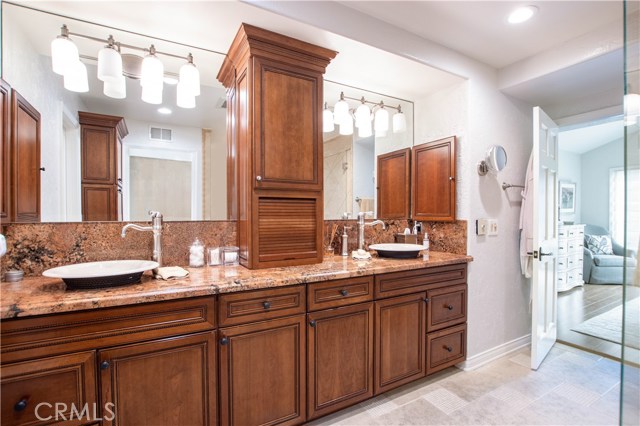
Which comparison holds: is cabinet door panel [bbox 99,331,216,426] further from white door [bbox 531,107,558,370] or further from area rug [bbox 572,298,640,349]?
area rug [bbox 572,298,640,349]

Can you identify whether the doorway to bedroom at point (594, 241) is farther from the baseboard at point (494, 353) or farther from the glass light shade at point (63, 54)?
the glass light shade at point (63, 54)

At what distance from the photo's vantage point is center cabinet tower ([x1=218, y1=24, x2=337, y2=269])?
5.50ft

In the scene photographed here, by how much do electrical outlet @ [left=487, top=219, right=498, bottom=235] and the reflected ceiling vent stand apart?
8.19 feet

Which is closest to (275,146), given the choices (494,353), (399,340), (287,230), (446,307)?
(287,230)

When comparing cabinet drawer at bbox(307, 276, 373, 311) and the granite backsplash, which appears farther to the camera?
cabinet drawer at bbox(307, 276, 373, 311)

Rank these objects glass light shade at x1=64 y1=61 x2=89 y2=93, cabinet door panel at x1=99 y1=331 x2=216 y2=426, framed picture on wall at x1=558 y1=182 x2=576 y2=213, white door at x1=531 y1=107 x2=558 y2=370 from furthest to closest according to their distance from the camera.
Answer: framed picture on wall at x1=558 y1=182 x2=576 y2=213
white door at x1=531 y1=107 x2=558 y2=370
glass light shade at x1=64 y1=61 x2=89 y2=93
cabinet door panel at x1=99 y1=331 x2=216 y2=426

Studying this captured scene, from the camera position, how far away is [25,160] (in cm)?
149

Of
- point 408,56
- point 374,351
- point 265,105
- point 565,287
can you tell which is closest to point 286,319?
point 374,351

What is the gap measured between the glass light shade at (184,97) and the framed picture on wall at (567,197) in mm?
6778

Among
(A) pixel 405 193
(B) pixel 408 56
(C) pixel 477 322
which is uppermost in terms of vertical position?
(B) pixel 408 56

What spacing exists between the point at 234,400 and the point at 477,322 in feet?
6.42

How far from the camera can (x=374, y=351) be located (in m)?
1.80

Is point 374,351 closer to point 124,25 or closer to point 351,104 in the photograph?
point 351,104

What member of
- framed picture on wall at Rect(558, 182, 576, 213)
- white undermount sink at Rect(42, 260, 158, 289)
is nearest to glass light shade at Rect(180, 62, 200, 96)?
white undermount sink at Rect(42, 260, 158, 289)
